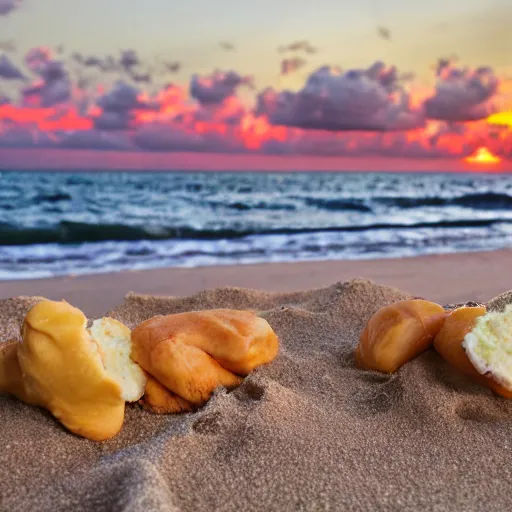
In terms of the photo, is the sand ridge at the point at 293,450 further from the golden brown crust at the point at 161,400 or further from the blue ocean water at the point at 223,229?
the blue ocean water at the point at 223,229

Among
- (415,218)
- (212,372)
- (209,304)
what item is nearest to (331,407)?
(212,372)

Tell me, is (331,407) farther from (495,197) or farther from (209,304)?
(495,197)

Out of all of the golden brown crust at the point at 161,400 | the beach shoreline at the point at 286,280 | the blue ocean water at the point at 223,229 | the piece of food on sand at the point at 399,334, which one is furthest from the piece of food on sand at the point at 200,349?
the blue ocean water at the point at 223,229

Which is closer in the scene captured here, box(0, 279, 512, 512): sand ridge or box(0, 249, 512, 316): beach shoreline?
box(0, 279, 512, 512): sand ridge

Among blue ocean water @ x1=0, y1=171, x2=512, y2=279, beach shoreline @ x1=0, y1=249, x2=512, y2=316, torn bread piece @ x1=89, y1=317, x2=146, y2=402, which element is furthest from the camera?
blue ocean water @ x1=0, y1=171, x2=512, y2=279

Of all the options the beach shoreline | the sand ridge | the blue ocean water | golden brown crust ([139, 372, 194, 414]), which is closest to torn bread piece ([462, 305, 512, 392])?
the sand ridge

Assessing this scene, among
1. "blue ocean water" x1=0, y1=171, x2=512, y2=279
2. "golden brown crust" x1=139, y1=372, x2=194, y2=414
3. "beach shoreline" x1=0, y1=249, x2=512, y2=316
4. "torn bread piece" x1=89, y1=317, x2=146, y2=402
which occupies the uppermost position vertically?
"torn bread piece" x1=89, y1=317, x2=146, y2=402

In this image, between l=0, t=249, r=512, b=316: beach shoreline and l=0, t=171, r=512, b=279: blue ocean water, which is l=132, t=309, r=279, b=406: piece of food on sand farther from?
l=0, t=171, r=512, b=279: blue ocean water
